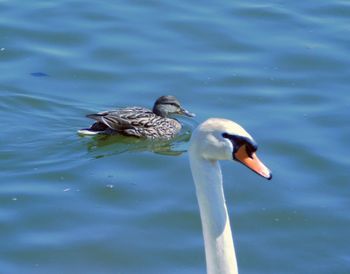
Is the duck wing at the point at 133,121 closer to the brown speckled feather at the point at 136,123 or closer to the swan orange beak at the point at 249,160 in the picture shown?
the brown speckled feather at the point at 136,123

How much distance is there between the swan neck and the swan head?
71mm

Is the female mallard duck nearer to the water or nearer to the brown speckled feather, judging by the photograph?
the brown speckled feather

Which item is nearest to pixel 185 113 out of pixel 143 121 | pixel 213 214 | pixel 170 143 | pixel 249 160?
pixel 170 143

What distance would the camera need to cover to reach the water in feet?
33.8

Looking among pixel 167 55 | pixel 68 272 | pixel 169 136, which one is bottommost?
pixel 68 272

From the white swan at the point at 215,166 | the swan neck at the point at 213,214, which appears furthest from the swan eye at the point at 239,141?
the swan neck at the point at 213,214

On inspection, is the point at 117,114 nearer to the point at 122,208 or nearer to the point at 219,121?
the point at 122,208

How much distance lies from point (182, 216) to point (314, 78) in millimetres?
4009

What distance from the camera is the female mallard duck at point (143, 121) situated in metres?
13.2

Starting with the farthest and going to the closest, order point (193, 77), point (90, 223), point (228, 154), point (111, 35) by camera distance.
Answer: point (111, 35), point (193, 77), point (90, 223), point (228, 154)

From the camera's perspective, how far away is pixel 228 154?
7.07 meters

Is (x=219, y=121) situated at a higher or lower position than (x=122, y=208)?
higher

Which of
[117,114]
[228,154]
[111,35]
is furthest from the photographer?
[111,35]

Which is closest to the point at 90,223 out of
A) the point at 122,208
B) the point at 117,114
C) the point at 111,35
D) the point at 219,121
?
the point at 122,208
